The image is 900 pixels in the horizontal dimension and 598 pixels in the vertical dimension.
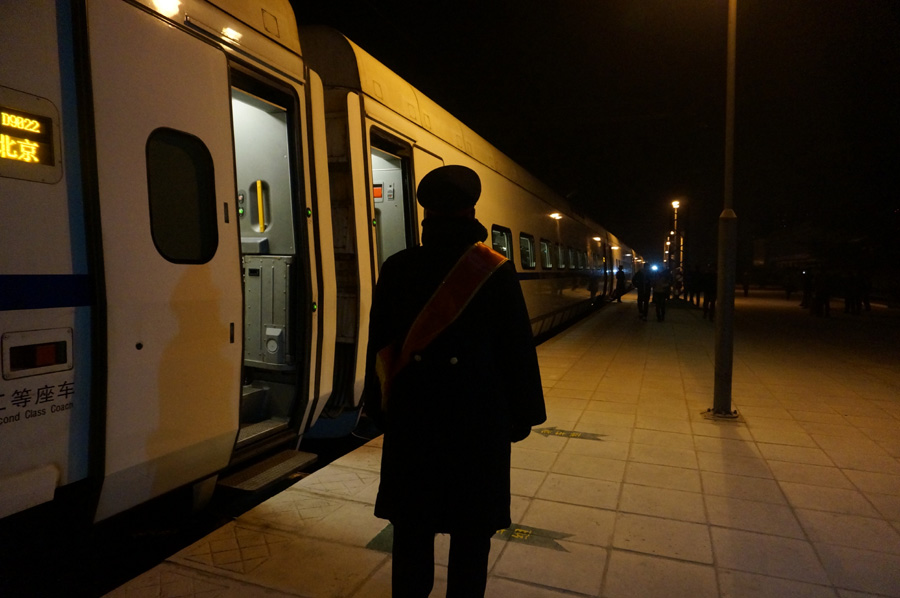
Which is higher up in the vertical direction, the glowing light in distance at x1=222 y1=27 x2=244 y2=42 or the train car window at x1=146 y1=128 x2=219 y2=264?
the glowing light in distance at x1=222 y1=27 x2=244 y2=42

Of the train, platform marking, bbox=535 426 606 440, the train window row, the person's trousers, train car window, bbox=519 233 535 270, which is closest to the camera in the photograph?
the person's trousers

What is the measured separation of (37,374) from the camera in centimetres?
235

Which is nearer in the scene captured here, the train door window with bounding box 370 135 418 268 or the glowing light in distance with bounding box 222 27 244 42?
the glowing light in distance with bounding box 222 27 244 42

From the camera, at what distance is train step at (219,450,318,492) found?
358cm

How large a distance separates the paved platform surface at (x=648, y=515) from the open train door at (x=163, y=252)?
712 millimetres

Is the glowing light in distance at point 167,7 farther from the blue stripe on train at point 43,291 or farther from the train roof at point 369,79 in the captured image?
the train roof at point 369,79

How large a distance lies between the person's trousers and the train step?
184cm

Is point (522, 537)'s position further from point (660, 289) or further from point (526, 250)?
point (660, 289)

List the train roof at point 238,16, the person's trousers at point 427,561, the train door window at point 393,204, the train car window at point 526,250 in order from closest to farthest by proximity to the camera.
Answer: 1. the person's trousers at point 427,561
2. the train roof at point 238,16
3. the train door window at point 393,204
4. the train car window at point 526,250

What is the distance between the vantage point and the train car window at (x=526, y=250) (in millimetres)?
10461

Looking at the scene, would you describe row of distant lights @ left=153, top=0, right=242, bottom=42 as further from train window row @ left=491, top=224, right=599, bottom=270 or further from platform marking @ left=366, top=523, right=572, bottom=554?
train window row @ left=491, top=224, right=599, bottom=270

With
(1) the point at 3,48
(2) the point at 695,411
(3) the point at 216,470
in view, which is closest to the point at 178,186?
(1) the point at 3,48

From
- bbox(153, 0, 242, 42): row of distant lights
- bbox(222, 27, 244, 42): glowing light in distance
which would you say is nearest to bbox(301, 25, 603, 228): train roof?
bbox(222, 27, 244, 42): glowing light in distance

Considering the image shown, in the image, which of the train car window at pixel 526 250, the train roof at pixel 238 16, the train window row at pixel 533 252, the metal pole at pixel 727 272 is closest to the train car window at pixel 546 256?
the train window row at pixel 533 252
